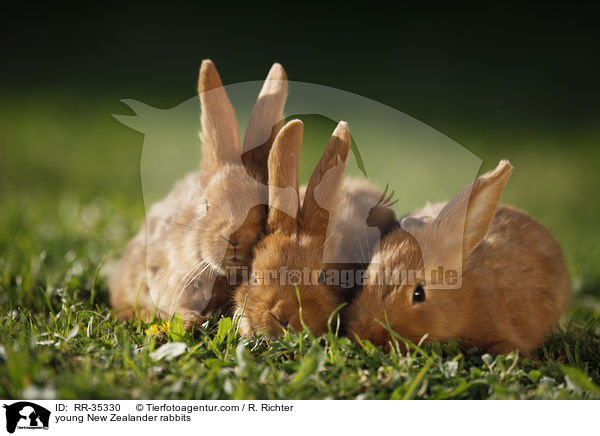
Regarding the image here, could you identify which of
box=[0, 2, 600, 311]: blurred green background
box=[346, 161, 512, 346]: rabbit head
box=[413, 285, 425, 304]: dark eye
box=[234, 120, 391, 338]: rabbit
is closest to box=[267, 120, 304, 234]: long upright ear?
box=[234, 120, 391, 338]: rabbit

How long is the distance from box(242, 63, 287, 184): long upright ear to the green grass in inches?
24.1

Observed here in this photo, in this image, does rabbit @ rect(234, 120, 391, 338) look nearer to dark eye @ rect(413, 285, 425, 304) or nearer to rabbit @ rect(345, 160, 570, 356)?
rabbit @ rect(345, 160, 570, 356)

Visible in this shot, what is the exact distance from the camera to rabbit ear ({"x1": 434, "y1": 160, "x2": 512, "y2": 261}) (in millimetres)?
2133

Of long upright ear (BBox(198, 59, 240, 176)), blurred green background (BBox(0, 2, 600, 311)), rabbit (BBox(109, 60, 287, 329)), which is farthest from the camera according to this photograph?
blurred green background (BBox(0, 2, 600, 311))

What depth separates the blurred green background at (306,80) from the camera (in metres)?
3.81

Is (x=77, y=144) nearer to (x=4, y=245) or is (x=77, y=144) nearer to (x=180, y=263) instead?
(x=4, y=245)

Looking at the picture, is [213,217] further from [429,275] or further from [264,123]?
[429,275]

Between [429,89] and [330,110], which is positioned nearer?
[330,110]

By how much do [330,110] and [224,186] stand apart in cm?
75

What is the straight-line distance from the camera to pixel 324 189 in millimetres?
2135

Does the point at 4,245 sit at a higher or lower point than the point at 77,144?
lower

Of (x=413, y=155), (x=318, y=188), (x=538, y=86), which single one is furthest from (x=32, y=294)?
(x=538, y=86)

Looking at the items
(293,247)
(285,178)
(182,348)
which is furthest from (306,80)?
(182,348)

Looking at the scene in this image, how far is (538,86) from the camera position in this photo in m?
4.94
